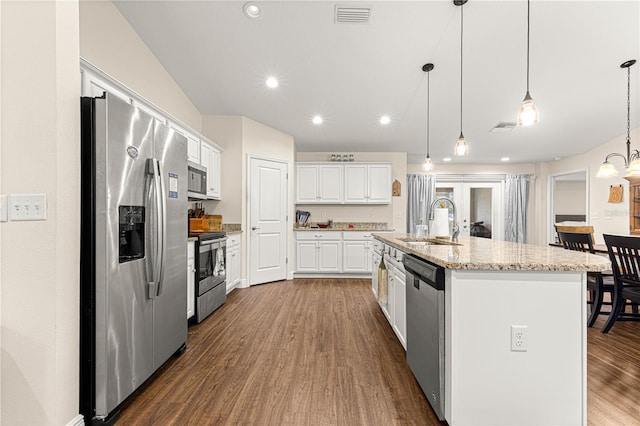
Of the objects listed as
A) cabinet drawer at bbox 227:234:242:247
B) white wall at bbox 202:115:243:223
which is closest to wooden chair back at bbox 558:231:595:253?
cabinet drawer at bbox 227:234:242:247

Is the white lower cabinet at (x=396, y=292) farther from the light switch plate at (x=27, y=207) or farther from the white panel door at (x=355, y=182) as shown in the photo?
the white panel door at (x=355, y=182)

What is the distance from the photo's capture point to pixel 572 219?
8.61m

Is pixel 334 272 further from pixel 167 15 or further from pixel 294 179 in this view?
pixel 167 15

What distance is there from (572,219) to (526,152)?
3.95 meters

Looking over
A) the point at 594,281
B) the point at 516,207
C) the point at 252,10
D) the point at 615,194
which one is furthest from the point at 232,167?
the point at 615,194

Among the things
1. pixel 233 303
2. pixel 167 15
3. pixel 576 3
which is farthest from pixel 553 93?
pixel 233 303

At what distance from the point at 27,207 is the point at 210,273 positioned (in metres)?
2.13

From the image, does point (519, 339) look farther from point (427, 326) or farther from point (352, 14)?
point (352, 14)

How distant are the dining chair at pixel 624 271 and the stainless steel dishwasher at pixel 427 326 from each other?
7.00 feet

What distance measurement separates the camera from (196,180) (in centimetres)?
366

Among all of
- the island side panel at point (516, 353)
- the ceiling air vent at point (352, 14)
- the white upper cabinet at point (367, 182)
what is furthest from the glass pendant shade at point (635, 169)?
the white upper cabinet at point (367, 182)

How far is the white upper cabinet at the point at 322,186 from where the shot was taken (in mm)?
5957

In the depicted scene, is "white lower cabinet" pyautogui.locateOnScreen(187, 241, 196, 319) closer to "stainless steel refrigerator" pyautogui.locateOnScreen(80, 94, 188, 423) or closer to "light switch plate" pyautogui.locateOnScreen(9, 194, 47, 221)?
"stainless steel refrigerator" pyautogui.locateOnScreen(80, 94, 188, 423)

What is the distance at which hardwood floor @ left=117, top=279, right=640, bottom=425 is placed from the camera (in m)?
1.71
